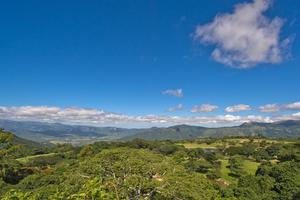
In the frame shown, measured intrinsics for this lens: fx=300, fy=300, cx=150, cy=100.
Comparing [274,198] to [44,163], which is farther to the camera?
[44,163]

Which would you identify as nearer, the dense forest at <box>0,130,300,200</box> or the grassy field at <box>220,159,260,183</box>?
the dense forest at <box>0,130,300,200</box>

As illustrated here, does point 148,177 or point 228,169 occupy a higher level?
point 148,177

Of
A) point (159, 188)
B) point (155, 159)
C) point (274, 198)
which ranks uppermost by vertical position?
point (155, 159)

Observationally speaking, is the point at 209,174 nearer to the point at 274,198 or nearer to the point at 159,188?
the point at 274,198

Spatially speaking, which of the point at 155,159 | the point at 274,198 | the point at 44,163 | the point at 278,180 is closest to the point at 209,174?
the point at 278,180

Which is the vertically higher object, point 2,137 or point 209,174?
point 2,137

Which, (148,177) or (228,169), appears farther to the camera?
(228,169)

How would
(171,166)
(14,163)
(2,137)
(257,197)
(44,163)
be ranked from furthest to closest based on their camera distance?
(44,163), (14,163), (2,137), (257,197), (171,166)

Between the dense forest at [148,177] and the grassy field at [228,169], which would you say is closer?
the dense forest at [148,177]

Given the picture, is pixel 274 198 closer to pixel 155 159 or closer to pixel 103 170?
pixel 155 159

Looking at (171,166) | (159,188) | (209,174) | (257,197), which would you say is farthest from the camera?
(209,174)
